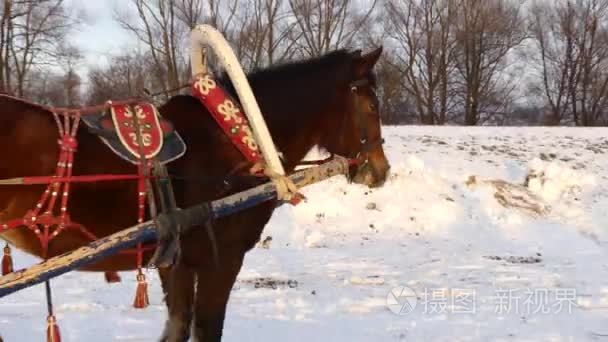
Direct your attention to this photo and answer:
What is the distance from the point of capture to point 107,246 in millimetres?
2445

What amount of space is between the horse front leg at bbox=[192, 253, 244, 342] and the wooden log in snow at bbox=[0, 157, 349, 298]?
41 centimetres

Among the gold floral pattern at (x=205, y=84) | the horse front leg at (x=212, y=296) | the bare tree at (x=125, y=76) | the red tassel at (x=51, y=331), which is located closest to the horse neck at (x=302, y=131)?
the gold floral pattern at (x=205, y=84)

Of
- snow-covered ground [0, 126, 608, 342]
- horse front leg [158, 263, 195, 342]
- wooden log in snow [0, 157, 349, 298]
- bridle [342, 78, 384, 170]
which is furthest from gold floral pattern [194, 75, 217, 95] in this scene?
snow-covered ground [0, 126, 608, 342]

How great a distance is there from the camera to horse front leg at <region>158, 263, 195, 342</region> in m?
3.24

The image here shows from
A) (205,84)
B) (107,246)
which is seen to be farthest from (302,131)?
(107,246)

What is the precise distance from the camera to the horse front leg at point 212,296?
3.06 m

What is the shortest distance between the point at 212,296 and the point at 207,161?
775mm

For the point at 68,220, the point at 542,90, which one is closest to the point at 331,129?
the point at 68,220

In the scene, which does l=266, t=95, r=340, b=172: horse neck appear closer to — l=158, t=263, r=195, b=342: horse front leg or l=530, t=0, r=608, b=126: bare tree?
l=158, t=263, r=195, b=342: horse front leg

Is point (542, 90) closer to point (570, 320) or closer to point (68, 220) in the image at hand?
point (570, 320)

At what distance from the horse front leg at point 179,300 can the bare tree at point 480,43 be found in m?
31.2

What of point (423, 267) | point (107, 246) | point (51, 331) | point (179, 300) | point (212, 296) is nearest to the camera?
point (107, 246)

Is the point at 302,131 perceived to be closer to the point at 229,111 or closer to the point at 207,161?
the point at 229,111

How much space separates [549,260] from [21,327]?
247 inches
